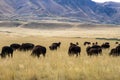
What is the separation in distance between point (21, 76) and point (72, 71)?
5.97ft

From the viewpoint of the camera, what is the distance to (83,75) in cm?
1066

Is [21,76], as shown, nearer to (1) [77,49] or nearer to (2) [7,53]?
(2) [7,53]

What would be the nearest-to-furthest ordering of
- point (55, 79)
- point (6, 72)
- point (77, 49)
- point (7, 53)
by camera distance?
point (55, 79), point (6, 72), point (7, 53), point (77, 49)

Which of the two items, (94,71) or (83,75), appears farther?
(94,71)

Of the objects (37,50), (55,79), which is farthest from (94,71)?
(37,50)

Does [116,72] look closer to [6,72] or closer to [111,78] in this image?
[111,78]

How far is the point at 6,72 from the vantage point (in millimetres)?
10930

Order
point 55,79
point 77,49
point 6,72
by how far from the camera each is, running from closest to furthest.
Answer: point 55,79 < point 6,72 < point 77,49

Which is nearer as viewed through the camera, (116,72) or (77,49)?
(116,72)

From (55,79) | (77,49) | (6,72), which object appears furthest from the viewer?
(77,49)

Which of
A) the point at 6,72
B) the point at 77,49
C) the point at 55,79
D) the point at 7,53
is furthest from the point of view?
the point at 77,49

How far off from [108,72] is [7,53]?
1324cm

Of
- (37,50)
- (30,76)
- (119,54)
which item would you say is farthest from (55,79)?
(119,54)

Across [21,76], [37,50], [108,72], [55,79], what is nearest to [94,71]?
[108,72]
